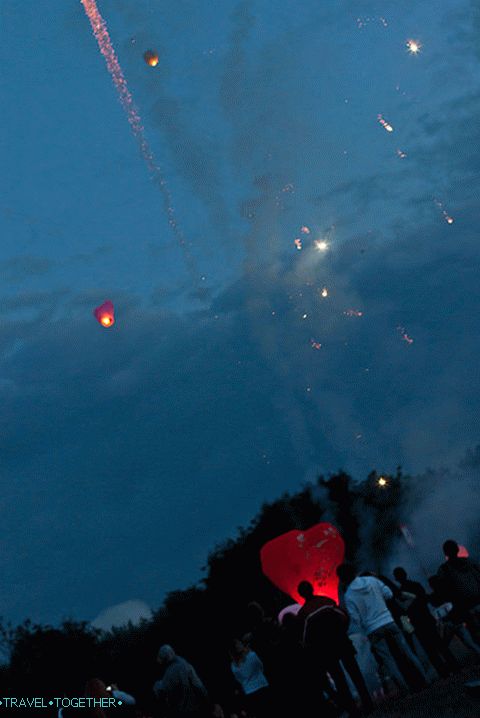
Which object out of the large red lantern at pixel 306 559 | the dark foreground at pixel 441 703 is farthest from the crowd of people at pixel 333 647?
the large red lantern at pixel 306 559

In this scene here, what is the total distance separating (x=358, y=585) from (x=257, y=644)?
1426 mm

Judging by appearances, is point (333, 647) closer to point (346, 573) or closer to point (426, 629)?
point (346, 573)

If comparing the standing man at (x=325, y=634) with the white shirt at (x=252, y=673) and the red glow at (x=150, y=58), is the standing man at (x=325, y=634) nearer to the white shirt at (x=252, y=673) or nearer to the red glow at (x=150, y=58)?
the white shirt at (x=252, y=673)

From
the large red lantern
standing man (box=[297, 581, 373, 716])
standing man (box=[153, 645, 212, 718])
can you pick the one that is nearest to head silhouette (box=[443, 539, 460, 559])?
standing man (box=[297, 581, 373, 716])

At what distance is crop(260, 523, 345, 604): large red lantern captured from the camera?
1527cm

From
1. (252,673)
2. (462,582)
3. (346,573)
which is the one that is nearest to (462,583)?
(462,582)

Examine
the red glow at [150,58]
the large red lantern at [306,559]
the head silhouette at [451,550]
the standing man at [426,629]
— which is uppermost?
the red glow at [150,58]

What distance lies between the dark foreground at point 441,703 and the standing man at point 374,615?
1.63 ft

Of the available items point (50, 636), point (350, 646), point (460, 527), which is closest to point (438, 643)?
point (350, 646)

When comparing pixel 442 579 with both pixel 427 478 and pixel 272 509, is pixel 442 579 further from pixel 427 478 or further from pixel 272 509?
pixel 427 478

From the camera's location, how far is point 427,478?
4672 cm

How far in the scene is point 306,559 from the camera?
50.7ft

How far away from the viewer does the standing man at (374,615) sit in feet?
25.6

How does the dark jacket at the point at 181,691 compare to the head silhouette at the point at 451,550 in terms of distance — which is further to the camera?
the dark jacket at the point at 181,691
